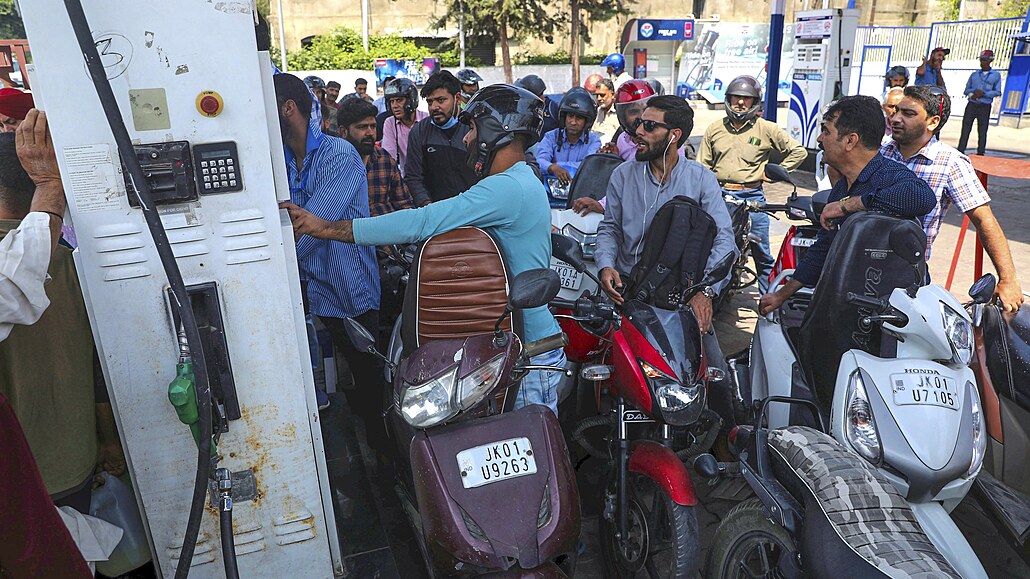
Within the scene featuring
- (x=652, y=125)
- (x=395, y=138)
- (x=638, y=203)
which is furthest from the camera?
(x=395, y=138)

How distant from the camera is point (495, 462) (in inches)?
88.3

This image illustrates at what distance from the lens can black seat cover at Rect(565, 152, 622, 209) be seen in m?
4.53

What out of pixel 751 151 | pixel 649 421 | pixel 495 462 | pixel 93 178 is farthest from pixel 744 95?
pixel 93 178

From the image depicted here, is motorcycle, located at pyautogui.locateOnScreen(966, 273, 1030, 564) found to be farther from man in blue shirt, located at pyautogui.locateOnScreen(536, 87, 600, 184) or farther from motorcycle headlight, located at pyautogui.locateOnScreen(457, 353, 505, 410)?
man in blue shirt, located at pyautogui.locateOnScreen(536, 87, 600, 184)

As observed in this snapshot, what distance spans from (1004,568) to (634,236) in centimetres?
218

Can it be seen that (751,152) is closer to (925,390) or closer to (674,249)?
(674,249)

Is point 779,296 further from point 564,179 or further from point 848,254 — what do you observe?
point 564,179

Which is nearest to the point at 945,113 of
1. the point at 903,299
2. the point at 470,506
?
the point at 903,299

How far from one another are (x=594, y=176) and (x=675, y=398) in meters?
2.24

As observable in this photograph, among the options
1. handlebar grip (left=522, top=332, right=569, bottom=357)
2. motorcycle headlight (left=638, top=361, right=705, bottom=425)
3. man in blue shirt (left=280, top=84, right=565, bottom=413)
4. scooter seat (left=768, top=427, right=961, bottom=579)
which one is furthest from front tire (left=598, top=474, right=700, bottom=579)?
handlebar grip (left=522, top=332, right=569, bottom=357)

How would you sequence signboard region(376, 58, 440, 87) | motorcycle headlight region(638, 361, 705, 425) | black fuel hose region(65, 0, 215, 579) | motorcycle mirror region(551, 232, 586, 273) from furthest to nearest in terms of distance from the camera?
signboard region(376, 58, 440, 87) → motorcycle mirror region(551, 232, 586, 273) → motorcycle headlight region(638, 361, 705, 425) → black fuel hose region(65, 0, 215, 579)

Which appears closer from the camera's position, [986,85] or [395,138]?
[395,138]

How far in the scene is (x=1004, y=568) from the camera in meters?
3.09

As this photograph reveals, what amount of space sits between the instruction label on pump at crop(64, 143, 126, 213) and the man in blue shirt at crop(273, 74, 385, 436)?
4.09 feet
